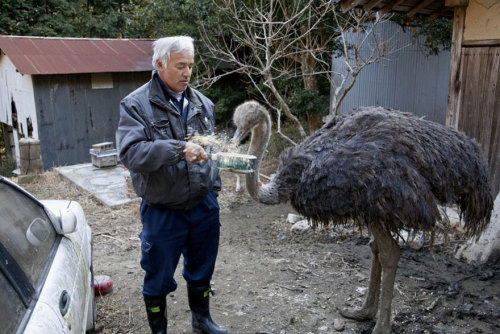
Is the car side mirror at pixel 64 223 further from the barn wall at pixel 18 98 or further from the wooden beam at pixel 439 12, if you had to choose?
the barn wall at pixel 18 98

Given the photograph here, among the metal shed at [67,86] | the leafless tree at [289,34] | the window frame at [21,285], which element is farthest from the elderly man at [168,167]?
the metal shed at [67,86]

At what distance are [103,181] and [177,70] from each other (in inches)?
229

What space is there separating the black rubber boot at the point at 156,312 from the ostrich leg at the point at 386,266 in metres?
1.42

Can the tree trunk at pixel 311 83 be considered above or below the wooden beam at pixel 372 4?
below

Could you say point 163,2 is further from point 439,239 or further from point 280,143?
point 439,239

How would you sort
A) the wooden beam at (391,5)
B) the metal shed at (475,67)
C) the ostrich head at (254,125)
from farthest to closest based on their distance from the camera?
1. the wooden beam at (391,5)
2. the metal shed at (475,67)
3. the ostrich head at (254,125)

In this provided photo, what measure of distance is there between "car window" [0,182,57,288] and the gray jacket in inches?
22.5

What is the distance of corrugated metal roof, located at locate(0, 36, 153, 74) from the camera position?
1077 cm

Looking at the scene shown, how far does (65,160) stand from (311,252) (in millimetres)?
→ 8676

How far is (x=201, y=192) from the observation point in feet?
9.04

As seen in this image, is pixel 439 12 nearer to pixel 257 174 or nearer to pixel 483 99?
pixel 483 99

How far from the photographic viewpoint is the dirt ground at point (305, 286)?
344 cm

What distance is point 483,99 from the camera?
493cm

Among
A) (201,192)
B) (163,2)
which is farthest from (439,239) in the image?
(163,2)
